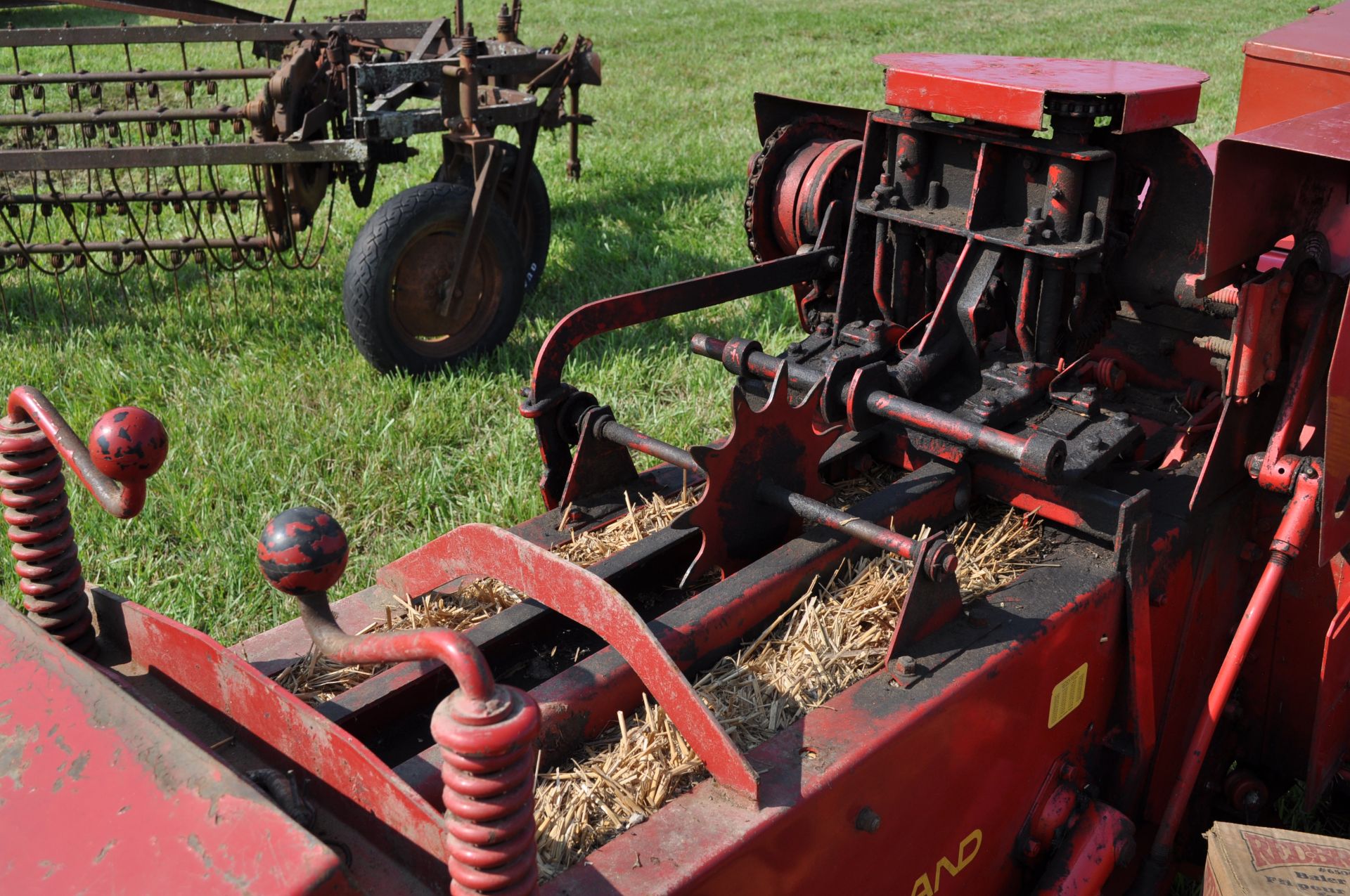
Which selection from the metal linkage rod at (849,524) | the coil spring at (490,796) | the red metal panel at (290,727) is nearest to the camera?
the coil spring at (490,796)

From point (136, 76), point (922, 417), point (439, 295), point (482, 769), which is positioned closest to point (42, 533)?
point (482, 769)

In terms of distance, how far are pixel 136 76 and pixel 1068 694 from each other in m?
5.78

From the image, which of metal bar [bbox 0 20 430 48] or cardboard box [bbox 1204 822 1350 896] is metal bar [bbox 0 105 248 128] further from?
cardboard box [bbox 1204 822 1350 896]

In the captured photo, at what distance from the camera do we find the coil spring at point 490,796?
4.78 ft

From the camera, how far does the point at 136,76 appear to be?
639cm

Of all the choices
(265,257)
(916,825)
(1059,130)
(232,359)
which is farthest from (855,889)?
(265,257)

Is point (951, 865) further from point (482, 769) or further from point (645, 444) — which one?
point (482, 769)

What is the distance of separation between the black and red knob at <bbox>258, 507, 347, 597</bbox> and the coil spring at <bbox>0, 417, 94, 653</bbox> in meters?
0.51

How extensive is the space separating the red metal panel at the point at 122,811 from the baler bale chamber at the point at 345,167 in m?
3.97

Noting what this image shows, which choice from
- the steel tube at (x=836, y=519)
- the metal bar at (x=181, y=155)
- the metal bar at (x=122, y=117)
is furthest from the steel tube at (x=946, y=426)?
the metal bar at (x=122, y=117)

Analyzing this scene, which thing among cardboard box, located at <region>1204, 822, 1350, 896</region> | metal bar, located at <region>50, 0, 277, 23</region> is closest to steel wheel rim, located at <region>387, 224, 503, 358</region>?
metal bar, located at <region>50, 0, 277, 23</region>

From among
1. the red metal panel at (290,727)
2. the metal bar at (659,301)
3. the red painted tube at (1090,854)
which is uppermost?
the metal bar at (659,301)

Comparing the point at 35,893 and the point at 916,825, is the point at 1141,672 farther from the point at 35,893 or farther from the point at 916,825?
the point at 35,893

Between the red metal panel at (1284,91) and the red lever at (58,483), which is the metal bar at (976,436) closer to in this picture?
the red metal panel at (1284,91)
